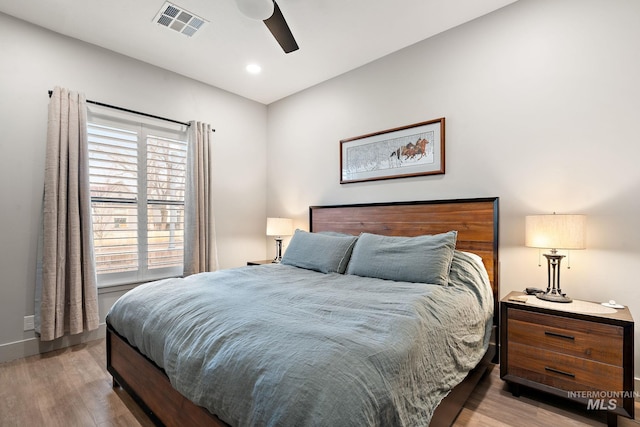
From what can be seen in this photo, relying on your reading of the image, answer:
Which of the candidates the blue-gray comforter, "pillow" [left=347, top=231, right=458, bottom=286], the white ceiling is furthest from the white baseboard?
the white ceiling

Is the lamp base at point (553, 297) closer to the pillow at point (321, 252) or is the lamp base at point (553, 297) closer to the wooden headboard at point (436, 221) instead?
the wooden headboard at point (436, 221)

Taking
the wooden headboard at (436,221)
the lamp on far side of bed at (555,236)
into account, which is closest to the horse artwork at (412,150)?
the wooden headboard at (436,221)

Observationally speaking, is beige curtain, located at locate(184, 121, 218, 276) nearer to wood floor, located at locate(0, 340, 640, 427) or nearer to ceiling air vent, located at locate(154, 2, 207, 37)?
ceiling air vent, located at locate(154, 2, 207, 37)

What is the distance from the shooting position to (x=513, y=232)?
252cm

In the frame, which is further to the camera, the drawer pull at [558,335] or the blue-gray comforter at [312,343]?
the drawer pull at [558,335]

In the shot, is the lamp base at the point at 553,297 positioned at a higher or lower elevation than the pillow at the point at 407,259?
lower

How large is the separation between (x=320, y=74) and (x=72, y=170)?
2761mm

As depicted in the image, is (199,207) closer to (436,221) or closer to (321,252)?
(321,252)

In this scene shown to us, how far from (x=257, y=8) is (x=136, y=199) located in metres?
2.45

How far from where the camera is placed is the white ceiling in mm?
2533

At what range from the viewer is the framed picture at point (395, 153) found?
2961mm

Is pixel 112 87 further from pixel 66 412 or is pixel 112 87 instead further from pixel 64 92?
pixel 66 412

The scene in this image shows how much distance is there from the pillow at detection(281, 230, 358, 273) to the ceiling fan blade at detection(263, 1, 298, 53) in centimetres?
168

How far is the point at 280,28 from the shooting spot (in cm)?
211
